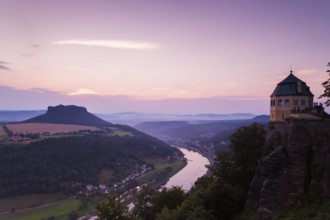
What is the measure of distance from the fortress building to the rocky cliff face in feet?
38.0

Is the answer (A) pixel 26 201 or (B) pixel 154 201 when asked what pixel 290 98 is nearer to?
(B) pixel 154 201

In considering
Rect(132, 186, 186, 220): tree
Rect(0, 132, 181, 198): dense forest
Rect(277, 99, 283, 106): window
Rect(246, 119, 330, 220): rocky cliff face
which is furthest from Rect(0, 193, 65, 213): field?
Rect(246, 119, 330, 220): rocky cliff face

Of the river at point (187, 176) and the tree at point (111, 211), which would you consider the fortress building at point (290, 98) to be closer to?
the tree at point (111, 211)

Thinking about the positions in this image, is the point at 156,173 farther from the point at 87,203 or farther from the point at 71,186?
the point at 87,203

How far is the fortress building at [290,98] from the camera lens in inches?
1692

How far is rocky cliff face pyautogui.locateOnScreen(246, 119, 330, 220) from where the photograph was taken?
2875 centimetres

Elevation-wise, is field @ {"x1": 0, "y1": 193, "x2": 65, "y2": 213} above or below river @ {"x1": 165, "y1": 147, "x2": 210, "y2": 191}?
below

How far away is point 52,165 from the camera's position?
157000mm

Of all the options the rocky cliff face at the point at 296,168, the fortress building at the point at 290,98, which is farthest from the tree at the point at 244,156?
the rocky cliff face at the point at 296,168

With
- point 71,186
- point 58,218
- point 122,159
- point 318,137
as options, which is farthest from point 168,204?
point 122,159

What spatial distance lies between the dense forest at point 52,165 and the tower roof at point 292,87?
111 meters

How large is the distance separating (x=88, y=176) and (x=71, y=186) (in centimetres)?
1802

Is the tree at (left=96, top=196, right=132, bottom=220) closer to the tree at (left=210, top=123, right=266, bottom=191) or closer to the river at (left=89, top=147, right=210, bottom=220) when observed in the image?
the tree at (left=210, top=123, right=266, bottom=191)

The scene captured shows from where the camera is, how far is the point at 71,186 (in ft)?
457
